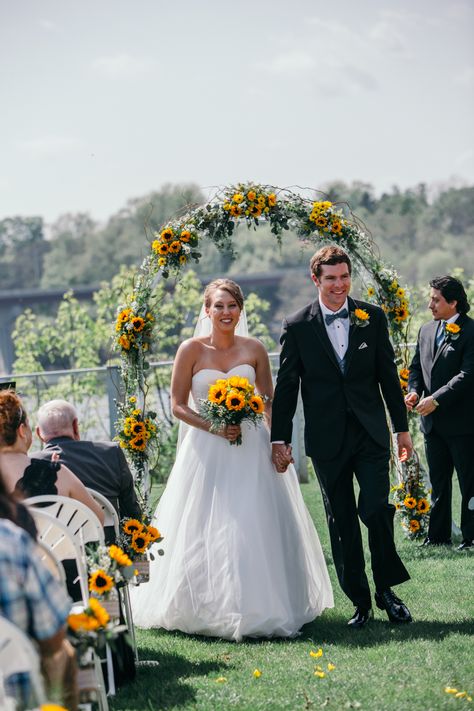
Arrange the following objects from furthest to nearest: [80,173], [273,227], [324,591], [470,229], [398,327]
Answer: [470,229]
[80,173]
[398,327]
[273,227]
[324,591]

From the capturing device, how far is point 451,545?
8180 mm

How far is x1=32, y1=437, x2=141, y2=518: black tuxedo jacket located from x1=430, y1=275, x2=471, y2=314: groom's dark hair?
349 cm

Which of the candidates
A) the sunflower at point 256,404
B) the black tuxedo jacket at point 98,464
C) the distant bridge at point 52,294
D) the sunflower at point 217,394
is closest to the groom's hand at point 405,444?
the sunflower at point 256,404

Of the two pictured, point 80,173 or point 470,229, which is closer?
point 80,173

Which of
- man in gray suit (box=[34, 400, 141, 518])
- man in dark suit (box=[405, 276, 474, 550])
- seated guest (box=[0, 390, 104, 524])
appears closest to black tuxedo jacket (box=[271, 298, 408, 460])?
man in gray suit (box=[34, 400, 141, 518])

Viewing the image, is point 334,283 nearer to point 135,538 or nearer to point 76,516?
point 135,538

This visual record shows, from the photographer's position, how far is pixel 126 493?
5.57m

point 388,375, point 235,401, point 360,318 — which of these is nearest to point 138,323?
point 235,401

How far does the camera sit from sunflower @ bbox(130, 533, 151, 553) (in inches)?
217

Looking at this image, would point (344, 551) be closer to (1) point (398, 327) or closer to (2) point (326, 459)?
(2) point (326, 459)

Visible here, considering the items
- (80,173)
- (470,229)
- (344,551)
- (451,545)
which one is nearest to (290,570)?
(344,551)

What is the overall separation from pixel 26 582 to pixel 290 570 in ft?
12.0

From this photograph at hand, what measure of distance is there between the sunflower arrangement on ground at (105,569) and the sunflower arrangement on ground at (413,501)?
442cm

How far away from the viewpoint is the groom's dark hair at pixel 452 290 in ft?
26.1
